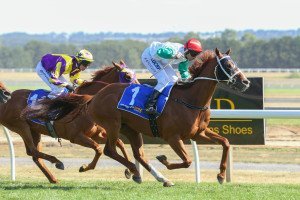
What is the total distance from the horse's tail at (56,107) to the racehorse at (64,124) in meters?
0.14

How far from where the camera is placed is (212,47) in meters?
75.1

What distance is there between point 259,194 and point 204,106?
1.26m

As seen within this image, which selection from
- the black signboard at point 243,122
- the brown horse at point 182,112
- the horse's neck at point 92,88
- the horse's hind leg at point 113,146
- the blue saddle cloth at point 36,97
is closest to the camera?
the brown horse at point 182,112

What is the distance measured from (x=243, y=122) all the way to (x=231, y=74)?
230 centimetres

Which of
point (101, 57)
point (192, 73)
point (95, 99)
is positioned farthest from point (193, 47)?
point (101, 57)

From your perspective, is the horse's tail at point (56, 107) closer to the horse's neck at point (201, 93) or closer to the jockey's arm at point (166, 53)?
the jockey's arm at point (166, 53)

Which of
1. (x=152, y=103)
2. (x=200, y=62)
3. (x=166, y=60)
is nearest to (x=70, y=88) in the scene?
(x=166, y=60)

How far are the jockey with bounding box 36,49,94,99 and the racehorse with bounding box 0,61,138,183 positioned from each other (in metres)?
0.23

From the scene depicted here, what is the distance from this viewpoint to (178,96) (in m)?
8.77

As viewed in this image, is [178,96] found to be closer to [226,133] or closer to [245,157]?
[226,133]

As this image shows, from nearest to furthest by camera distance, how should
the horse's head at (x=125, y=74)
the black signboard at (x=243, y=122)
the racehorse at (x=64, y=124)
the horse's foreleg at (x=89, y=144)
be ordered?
1. the horse's foreleg at (x=89, y=144)
2. the racehorse at (x=64, y=124)
3. the horse's head at (x=125, y=74)
4. the black signboard at (x=243, y=122)

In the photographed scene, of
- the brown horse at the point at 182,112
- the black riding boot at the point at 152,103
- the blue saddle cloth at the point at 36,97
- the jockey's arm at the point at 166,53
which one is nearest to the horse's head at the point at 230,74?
the brown horse at the point at 182,112

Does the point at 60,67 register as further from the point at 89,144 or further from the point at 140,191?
the point at 140,191

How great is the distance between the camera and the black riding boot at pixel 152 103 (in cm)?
874
